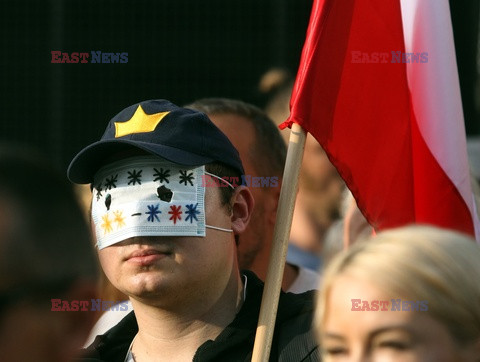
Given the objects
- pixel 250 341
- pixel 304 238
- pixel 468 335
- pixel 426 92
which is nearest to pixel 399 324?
pixel 468 335

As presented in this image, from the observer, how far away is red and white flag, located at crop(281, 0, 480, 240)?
4.30 meters

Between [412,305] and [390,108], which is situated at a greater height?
[390,108]

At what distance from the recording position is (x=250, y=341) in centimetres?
374

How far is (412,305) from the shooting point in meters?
3.03

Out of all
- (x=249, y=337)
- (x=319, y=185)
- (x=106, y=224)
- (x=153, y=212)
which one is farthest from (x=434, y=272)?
(x=319, y=185)

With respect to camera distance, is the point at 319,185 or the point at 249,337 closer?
the point at 249,337

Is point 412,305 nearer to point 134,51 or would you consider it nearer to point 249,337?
point 249,337

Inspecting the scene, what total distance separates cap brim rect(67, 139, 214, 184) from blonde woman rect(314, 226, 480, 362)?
0.77 meters

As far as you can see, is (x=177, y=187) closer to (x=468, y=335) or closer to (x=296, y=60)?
(x=468, y=335)

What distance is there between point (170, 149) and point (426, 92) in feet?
3.88

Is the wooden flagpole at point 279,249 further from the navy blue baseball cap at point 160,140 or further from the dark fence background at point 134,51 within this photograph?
the dark fence background at point 134,51

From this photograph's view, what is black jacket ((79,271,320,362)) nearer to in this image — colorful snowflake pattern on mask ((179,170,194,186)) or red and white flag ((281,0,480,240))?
colorful snowflake pattern on mask ((179,170,194,186))

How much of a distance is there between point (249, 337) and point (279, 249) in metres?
0.36

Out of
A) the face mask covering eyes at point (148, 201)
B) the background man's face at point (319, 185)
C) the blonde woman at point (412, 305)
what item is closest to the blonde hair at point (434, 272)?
the blonde woman at point (412, 305)
